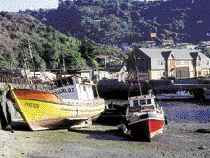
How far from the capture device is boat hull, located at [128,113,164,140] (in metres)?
20.2

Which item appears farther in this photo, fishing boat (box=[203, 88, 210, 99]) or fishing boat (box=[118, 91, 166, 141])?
fishing boat (box=[203, 88, 210, 99])

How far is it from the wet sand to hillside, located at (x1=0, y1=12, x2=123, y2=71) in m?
33.0

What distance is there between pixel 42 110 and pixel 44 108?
21 cm

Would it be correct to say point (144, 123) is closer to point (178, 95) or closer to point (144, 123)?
point (144, 123)

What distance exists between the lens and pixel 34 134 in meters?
20.8

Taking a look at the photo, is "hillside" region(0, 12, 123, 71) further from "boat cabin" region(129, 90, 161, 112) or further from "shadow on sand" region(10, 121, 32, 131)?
"boat cabin" region(129, 90, 161, 112)

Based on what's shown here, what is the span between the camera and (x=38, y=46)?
256 ft

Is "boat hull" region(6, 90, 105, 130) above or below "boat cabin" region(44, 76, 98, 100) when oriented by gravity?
below

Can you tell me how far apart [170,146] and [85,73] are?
5451 cm

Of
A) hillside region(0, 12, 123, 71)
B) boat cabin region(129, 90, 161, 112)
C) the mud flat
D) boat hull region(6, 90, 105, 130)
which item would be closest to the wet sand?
the mud flat

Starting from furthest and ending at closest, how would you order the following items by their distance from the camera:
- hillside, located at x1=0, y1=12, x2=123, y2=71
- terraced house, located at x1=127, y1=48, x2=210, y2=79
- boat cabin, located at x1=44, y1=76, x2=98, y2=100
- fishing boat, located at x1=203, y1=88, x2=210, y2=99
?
1. terraced house, located at x1=127, y1=48, x2=210, y2=79
2. hillside, located at x1=0, y1=12, x2=123, y2=71
3. fishing boat, located at x1=203, y1=88, x2=210, y2=99
4. boat cabin, located at x1=44, y1=76, x2=98, y2=100

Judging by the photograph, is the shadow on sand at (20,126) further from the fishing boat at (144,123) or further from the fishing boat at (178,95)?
the fishing boat at (178,95)

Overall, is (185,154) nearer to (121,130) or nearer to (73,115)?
(121,130)

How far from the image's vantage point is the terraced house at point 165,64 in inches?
3014
